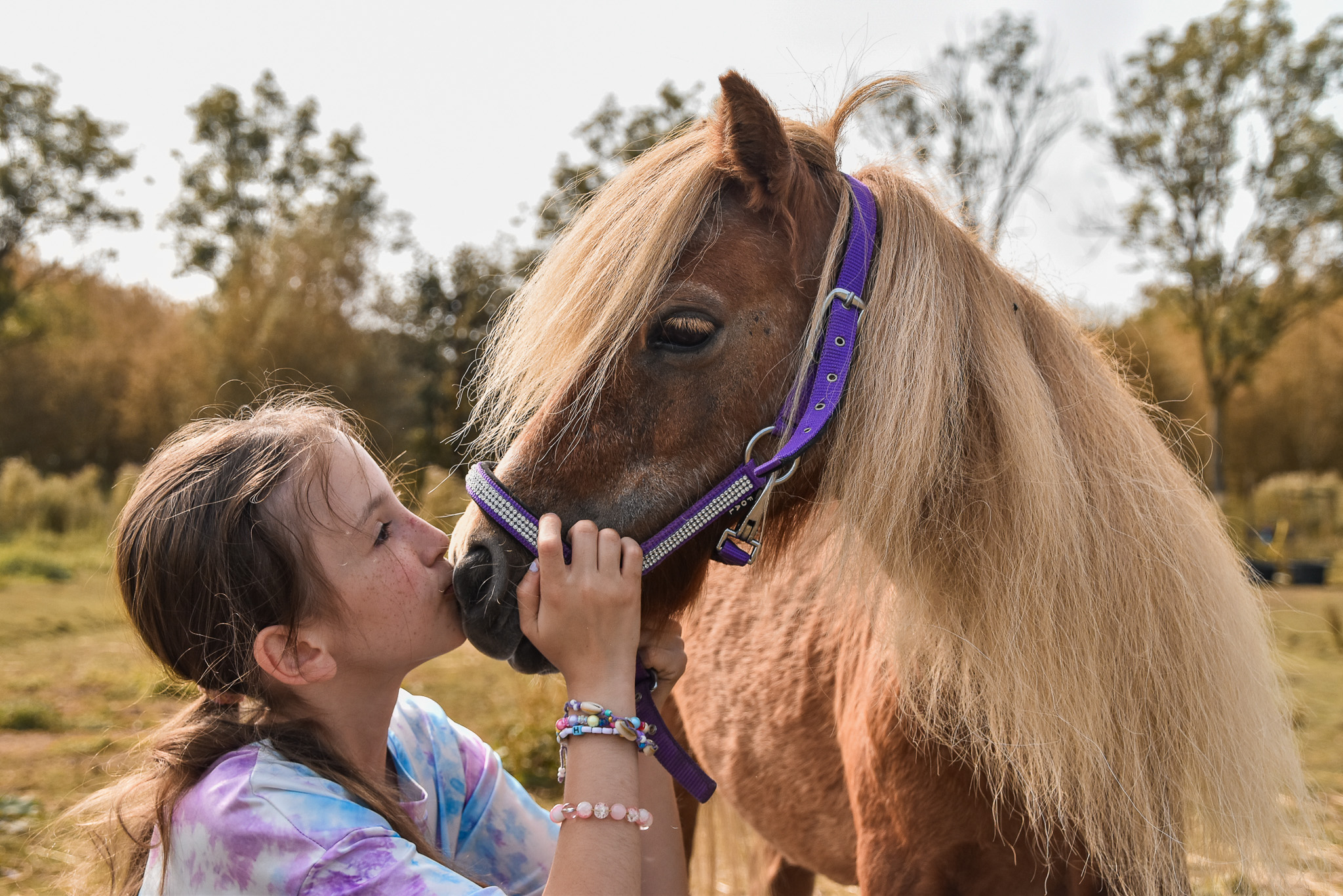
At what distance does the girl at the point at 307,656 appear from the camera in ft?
3.70

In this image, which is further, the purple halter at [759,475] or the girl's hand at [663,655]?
the girl's hand at [663,655]

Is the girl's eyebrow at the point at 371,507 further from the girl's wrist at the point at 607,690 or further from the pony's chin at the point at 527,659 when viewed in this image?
the girl's wrist at the point at 607,690

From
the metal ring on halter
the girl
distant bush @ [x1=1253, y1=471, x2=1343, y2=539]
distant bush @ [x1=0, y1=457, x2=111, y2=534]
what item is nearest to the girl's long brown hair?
the girl

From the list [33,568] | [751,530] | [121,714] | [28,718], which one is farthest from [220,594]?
[33,568]

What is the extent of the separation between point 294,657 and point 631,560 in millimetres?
569

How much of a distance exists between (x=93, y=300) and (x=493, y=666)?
24573 millimetres

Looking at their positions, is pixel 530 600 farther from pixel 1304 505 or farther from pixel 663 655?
pixel 1304 505

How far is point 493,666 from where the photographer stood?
24.9ft

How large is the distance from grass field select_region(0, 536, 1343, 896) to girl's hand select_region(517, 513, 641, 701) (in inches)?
26.6

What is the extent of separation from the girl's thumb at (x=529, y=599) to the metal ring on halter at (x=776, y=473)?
0.41m

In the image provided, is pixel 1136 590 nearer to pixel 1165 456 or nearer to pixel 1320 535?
pixel 1165 456

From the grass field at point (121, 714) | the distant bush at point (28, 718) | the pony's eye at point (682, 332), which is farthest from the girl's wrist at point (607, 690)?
the distant bush at point (28, 718)

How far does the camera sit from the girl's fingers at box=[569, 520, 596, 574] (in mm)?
1264

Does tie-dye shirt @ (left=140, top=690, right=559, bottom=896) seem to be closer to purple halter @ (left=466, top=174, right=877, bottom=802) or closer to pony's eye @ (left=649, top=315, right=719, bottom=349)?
purple halter @ (left=466, top=174, right=877, bottom=802)
